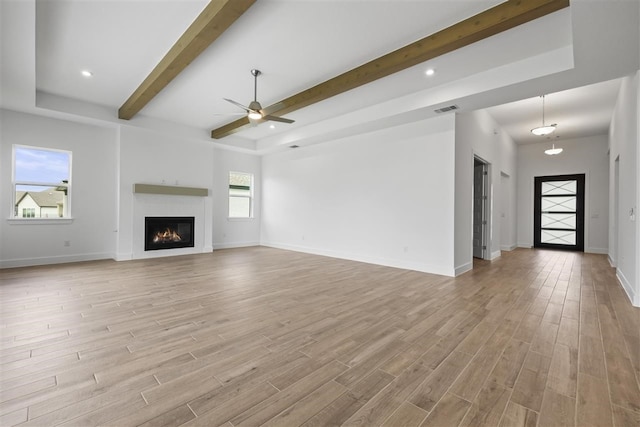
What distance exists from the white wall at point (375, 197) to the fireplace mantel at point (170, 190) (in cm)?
223

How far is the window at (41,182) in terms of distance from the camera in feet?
17.6

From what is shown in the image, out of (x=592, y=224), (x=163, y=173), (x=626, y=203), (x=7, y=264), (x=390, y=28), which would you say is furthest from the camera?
(x=592, y=224)

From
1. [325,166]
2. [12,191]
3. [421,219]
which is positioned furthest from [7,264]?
[421,219]

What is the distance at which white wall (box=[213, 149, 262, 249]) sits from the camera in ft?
26.8

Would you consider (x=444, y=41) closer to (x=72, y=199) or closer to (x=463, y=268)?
(x=463, y=268)

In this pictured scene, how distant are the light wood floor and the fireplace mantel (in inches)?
102

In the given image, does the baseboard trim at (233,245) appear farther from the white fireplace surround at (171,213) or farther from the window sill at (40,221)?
the window sill at (40,221)

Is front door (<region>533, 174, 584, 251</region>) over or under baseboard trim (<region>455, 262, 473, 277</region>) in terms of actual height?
over

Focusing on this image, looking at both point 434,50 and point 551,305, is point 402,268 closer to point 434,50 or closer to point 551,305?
point 551,305

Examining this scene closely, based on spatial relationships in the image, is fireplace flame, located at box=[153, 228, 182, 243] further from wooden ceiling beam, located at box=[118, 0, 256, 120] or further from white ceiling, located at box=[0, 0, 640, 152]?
wooden ceiling beam, located at box=[118, 0, 256, 120]

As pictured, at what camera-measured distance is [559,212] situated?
29.3ft

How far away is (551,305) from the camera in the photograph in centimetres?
339

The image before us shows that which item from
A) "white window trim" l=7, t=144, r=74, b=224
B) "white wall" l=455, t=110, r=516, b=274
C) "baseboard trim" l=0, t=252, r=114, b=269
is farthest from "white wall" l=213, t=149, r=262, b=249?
"white wall" l=455, t=110, r=516, b=274

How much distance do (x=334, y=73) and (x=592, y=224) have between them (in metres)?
8.99
